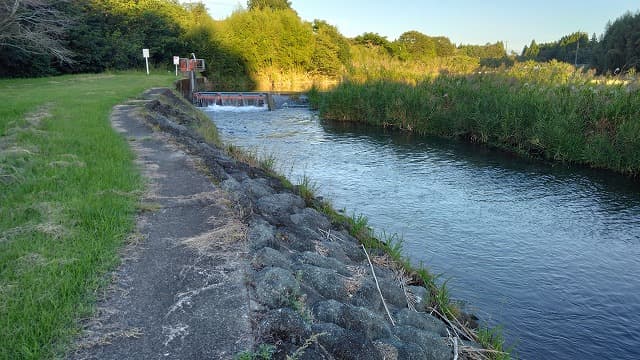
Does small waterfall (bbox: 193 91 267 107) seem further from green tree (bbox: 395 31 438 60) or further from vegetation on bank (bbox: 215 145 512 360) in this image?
green tree (bbox: 395 31 438 60)

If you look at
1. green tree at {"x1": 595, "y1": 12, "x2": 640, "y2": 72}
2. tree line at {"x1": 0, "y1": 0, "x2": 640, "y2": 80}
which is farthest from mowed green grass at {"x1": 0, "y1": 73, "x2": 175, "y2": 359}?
green tree at {"x1": 595, "y1": 12, "x2": 640, "y2": 72}

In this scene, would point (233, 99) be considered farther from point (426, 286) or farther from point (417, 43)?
point (417, 43)

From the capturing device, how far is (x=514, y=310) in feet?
18.2

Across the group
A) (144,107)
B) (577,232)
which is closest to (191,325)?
(577,232)

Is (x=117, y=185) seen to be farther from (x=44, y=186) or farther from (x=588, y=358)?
(x=588, y=358)

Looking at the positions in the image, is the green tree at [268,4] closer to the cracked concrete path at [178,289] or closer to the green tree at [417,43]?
the green tree at [417,43]

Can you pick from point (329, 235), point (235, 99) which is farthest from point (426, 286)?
point (235, 99)

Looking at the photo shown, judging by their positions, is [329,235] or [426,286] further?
[329,235]

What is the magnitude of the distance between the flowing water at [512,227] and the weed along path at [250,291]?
1.16m

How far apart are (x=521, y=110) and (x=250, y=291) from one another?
44.0 ft

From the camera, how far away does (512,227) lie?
27.0ft

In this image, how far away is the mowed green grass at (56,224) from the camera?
2.91m

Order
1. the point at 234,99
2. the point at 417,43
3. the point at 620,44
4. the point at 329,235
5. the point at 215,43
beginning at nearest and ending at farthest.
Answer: the point at 329,235 → the point at 234,99 → the point at 215,43 → the point at 620,44 → the point at 417,43

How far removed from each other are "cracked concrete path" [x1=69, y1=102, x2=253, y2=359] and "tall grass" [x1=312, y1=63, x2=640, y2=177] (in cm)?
1091
